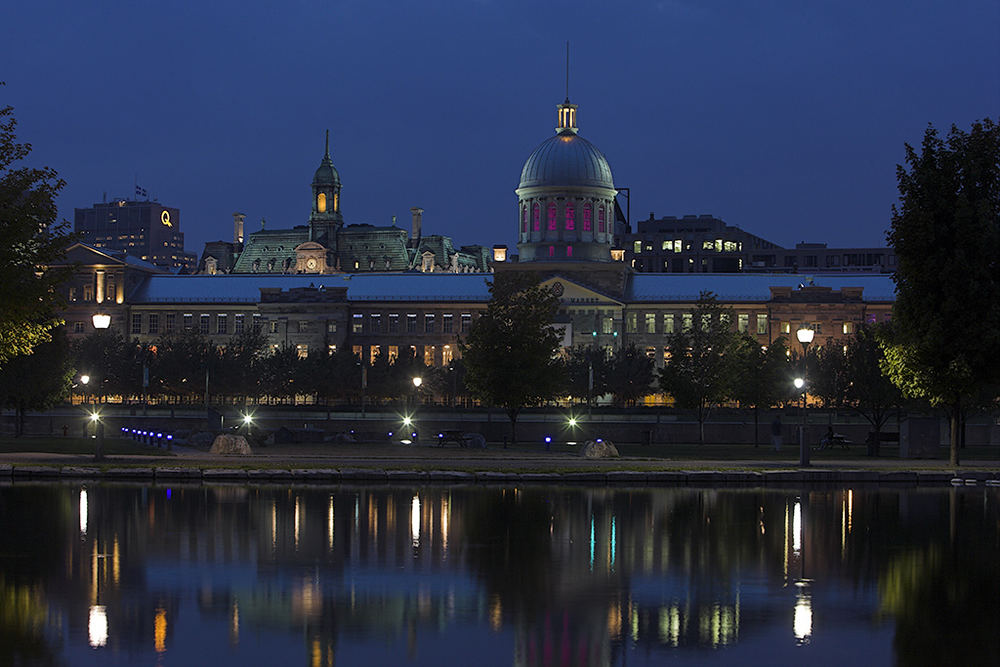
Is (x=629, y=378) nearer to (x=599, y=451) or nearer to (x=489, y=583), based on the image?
(x=599, y=451)

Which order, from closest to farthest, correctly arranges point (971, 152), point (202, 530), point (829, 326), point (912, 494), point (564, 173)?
point (202, 530), point (912, 494), point (971, 152), point (829, 326), point (564, 173)

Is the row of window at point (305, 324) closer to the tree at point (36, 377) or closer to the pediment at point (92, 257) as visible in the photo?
the pediment at point (92, 257)

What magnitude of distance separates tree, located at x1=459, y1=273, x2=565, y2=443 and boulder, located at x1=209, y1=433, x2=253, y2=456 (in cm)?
1868

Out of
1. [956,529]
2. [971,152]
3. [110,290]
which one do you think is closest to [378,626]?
[956,529]

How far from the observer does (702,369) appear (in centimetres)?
7188

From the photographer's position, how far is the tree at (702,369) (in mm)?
71188

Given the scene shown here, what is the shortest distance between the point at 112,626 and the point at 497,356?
5240 centimetres

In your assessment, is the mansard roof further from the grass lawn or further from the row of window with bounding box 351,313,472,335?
the grass lawn

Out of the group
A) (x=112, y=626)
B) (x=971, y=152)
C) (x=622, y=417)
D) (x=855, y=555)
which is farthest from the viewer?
(x=622, y=417)

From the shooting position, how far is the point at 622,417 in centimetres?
8044

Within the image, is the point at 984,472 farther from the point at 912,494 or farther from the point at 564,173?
the point at 564,173

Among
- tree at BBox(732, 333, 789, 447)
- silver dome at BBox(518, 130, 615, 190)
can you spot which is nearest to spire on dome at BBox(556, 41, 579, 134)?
silver dome at BBox(518, 130, 615, 190)

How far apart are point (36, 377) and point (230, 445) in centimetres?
1795

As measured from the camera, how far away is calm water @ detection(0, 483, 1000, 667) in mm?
15195
